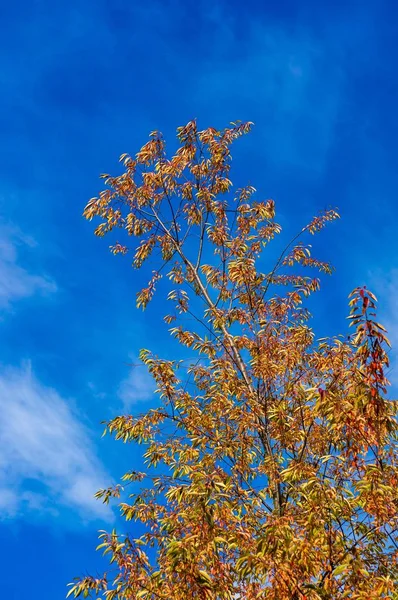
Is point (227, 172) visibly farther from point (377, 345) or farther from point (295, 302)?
point (377, 345)

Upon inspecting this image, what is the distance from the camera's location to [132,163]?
11.3 metres

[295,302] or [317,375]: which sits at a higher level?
[295,302]

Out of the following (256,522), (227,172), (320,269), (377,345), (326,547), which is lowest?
(326,547)

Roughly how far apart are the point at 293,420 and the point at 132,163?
6.49 meters

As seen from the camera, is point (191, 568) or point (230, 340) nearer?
point (191, 568)

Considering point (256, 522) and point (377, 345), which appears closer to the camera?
point (377, 345)

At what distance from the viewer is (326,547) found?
5.87 meters

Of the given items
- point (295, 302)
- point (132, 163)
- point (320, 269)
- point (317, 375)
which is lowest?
point (317, 375)

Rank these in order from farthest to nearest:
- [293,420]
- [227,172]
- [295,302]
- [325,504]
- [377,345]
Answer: [227,172]
[295,302]
[293,420]
[325,504]
[377,345]

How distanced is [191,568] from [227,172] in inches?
316

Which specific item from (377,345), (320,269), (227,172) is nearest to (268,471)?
(377,345)

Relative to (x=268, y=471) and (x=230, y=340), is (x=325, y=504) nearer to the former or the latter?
(x=268, y=471)

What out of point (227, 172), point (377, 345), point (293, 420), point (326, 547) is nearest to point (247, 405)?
point (293, 420)

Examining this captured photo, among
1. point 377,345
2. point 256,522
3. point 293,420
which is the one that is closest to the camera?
point 377,345
